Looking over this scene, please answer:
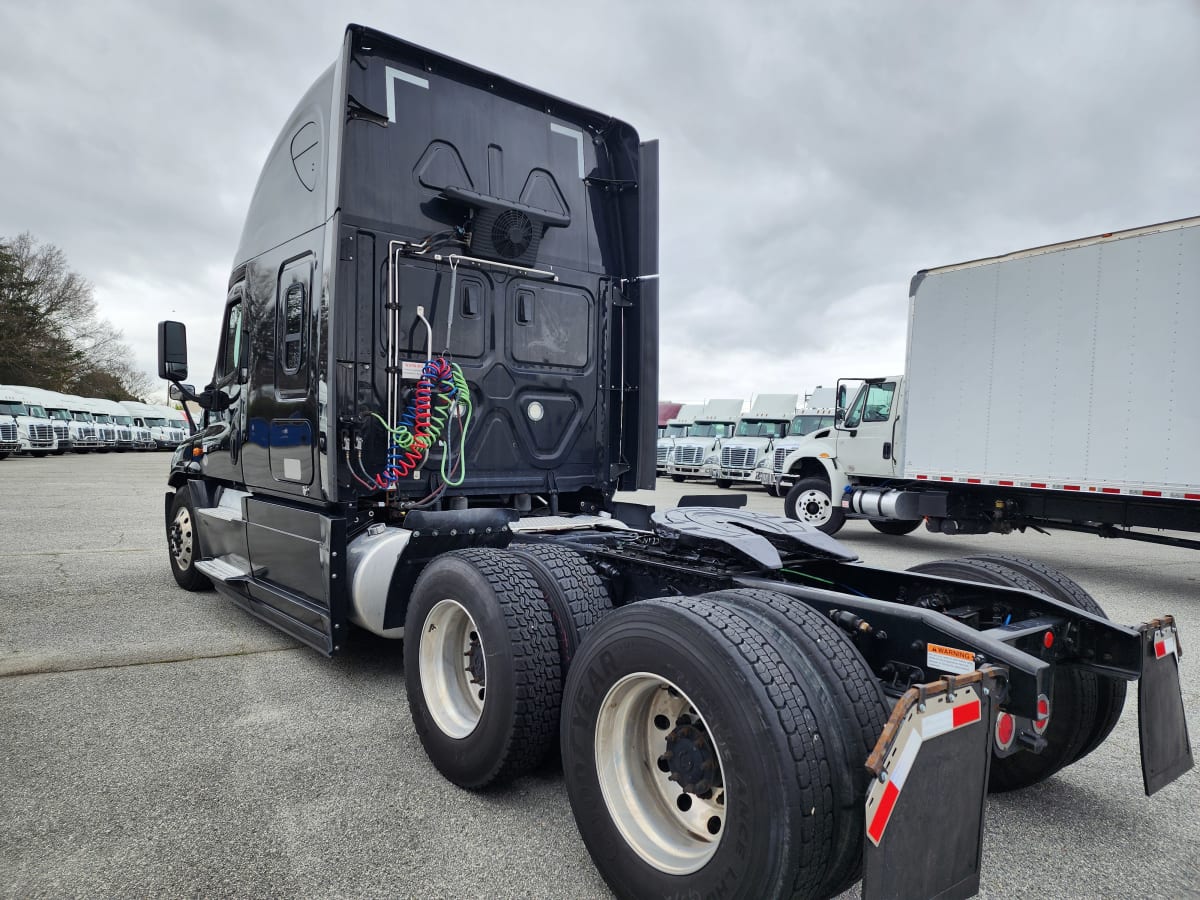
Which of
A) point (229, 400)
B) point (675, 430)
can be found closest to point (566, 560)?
point (229, 400)

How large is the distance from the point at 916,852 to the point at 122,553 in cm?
871

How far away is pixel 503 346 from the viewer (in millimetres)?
4488

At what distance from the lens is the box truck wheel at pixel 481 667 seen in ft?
8.80

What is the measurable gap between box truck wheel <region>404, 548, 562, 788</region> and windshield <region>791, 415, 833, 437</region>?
18488 millimetres

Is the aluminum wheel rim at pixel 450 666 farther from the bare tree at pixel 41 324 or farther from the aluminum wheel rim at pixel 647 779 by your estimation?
the bare tree at pixel 41 324

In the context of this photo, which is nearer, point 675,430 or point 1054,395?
point 1054,395

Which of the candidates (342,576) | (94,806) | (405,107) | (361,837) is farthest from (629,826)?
(405,107)

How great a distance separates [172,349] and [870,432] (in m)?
8.64

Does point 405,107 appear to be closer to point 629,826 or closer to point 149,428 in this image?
point 629,826

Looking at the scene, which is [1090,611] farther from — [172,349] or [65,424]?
[65,424]

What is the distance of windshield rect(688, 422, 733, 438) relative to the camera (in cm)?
2345

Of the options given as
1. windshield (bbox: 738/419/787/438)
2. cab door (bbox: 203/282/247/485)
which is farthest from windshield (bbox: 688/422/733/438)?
cab door (bbox: 203/282/247/485)

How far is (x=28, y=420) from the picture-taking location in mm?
28344

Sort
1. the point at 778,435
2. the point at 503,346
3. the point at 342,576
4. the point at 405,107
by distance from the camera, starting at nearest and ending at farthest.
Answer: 1. the point at 342,576
2. the point at 405,107
3. the point at 503,346
4. the point at 778,435
